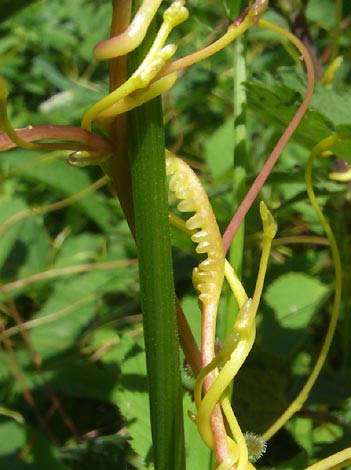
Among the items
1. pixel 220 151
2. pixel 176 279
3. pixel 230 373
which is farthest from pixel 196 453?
pixel 220 151

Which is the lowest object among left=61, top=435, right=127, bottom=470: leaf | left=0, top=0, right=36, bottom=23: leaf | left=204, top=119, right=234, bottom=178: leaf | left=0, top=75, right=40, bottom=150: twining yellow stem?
left=61, top=435, right=127, bottom=470: leaf

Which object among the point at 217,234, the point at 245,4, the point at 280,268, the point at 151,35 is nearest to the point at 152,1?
the point at 151,35

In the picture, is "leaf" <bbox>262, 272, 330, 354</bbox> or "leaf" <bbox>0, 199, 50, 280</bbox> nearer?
"leaf" <bbox>262, 272, 330, 354</bbox>

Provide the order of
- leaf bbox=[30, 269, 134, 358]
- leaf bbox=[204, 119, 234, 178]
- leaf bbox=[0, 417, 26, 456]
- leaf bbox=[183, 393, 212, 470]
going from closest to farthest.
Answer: leaf bbox=[183, 393, 212, 470] < leaf bbox=[0, 417, 26, 456] < leaf bbox=[30, 269, 134, 358] < leaf bbox=[204, 119, 234, 178]

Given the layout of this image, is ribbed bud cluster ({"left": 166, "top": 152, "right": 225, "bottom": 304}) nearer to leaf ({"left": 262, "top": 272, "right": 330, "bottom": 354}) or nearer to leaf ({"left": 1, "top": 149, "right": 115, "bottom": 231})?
leaf ({"left": 262, "top": 272, "right": 330, "bottom": 354})

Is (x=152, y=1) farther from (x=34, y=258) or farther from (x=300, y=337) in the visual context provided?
(x=34, y=258)

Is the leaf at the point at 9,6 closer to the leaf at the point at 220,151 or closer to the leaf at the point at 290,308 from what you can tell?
the leaf at the point at 290,308

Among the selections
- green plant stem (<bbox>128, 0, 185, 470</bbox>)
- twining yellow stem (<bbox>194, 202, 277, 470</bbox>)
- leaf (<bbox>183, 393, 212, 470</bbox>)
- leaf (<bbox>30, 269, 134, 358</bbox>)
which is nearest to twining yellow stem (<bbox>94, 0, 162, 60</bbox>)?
green plant stem (<bbox>128, 0, 185, 470</bbox>)
